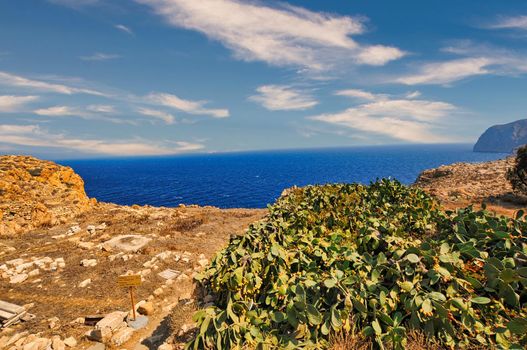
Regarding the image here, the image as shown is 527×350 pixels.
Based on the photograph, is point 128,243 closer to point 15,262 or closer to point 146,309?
point 15,262

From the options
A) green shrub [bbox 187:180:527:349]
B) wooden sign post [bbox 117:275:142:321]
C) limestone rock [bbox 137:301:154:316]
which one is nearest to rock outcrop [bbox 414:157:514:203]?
green shrub [bbox 187:180:527:349]

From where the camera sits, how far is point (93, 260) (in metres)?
14.6

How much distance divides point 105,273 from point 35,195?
21.3 m

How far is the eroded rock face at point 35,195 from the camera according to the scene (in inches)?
870

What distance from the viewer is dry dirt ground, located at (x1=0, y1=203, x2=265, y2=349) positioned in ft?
30.8

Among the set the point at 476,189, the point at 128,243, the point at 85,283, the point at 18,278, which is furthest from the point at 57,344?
the point at 476,189

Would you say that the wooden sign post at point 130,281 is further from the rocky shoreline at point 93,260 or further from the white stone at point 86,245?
the white stone at point 86,245

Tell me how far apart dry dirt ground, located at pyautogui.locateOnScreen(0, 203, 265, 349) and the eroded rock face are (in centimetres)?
199

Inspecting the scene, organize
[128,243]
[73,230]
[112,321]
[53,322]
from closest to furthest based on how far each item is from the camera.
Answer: [112,321] < [53,322] < [128,243] < [73,230]

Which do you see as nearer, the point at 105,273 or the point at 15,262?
the point at 105,273

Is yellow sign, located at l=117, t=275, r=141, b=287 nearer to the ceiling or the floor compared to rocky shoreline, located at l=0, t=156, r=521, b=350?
nearer to the ceiling

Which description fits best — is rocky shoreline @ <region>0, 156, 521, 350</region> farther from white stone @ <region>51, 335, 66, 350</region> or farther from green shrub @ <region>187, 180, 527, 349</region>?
green shrub @ <region>187, 180, 527, 349</region>

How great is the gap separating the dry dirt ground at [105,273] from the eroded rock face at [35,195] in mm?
1990

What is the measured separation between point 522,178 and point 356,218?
25594 millimetres
